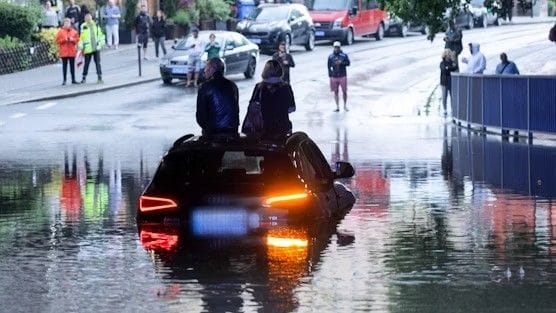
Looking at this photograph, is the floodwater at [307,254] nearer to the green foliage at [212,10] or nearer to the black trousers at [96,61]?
the black trousers at [96,61]

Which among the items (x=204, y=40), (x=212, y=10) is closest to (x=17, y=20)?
(x=204, y=40)

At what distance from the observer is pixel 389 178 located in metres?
20.8

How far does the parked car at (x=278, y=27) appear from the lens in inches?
2114

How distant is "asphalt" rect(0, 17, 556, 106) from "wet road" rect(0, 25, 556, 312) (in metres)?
9.95

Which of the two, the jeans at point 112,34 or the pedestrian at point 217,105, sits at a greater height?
the pedestrian at point 217,105

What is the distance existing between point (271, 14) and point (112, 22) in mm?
5665

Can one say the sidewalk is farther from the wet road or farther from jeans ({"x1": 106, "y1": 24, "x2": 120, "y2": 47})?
the wet road

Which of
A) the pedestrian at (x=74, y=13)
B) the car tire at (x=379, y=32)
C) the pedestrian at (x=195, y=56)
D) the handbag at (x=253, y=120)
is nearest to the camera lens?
the handbag at (x=253, y=120)

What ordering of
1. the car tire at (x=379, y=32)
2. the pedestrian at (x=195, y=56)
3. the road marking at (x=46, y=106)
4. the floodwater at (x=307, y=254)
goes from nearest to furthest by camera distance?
the floodwater at (x=307, y=254)
the road marking at (x=46, y=106)
the pedestrian at (x=195, y=56)
the car tire at (x=379, y=32)

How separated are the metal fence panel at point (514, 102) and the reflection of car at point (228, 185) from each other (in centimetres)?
1529

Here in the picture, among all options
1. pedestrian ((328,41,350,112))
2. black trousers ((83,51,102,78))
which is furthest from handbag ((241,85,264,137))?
black trousers ((83,51,102,78))

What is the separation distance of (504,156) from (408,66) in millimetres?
25519

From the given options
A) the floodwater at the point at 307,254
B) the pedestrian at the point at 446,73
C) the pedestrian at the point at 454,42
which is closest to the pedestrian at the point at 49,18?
the pedestrian at the point at 454,42

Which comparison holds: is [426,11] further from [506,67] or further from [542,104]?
[506,67]
